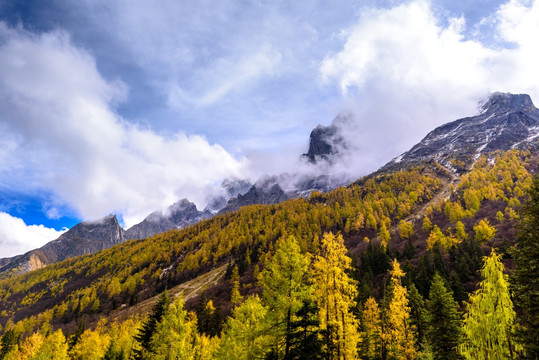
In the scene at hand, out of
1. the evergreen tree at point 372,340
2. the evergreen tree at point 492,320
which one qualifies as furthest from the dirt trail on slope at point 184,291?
the evergreen tree at point 492,320

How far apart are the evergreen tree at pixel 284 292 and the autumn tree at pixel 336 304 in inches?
106

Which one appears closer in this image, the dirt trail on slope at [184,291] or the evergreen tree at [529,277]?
the evergreen tree at [529,277]

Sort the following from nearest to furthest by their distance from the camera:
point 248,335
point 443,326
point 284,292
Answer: point 284,292
point 248,335
point 443,326

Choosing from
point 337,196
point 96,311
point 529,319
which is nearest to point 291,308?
point 529,319

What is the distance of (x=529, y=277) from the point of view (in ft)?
50.2

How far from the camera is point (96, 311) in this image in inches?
4870

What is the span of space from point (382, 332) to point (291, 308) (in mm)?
22211

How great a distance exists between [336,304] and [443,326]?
824 inches

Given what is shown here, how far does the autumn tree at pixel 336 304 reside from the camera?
1773 centimetres

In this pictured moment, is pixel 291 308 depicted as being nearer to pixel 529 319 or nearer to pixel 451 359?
pixel 529 319

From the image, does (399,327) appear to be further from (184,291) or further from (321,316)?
(184,291)

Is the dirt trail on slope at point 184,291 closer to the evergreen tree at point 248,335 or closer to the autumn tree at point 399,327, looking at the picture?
the evergreen tree at point 248,335

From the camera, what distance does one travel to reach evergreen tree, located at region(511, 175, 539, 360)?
13992 millimetres

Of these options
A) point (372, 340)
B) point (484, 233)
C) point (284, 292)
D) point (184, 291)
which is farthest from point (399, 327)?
point (184, 291)
